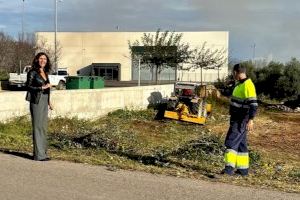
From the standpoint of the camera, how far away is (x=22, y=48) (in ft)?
206

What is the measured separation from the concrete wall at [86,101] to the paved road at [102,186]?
790 cm

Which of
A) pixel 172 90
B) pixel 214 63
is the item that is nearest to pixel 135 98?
pixel 172 90

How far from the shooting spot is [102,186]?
768 centimetres

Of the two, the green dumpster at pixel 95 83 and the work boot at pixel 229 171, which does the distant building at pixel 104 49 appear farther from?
the work boot at pixel 229 171

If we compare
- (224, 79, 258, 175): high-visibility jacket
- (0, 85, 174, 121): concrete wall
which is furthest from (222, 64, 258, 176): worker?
(0, 85, 174, 121): concrete wall

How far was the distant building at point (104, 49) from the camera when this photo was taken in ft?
295

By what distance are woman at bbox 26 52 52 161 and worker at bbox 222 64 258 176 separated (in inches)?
126

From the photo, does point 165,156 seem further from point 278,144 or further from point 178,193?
point 278,144

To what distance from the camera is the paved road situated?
7.14m

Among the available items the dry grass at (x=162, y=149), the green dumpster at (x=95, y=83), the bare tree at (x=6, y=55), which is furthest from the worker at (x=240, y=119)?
the bare tree at (x=6, y=55)

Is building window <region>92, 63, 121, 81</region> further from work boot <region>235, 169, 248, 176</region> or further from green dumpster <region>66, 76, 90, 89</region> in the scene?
work boot <region>235, 169, 248, 176</region>

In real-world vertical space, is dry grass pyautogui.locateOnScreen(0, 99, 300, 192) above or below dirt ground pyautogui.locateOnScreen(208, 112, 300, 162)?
above

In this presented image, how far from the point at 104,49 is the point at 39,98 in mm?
83557

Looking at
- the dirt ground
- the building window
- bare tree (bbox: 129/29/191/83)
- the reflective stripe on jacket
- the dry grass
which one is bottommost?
the dirt ground
